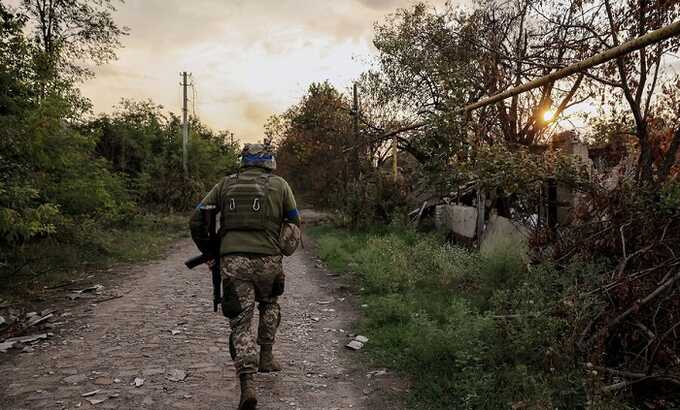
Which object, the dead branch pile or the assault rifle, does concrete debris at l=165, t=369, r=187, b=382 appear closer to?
the assault rifle

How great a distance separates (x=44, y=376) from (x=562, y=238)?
571 cm

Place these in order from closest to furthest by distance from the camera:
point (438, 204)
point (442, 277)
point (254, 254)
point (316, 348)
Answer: point (254, 254)
point (316, 348)
point (442, 277)
point (438, 204)

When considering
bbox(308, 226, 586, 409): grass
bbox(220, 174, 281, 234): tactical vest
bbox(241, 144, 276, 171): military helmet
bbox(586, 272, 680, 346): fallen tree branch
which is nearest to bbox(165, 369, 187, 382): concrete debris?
bbox(220, 174, 281, 234): tactical vest

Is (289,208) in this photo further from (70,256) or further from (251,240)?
(70,256)

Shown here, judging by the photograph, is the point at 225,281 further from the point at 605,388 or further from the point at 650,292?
the point at 650,292

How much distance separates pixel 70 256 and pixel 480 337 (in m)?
8.85

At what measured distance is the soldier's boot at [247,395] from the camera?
3.58 m

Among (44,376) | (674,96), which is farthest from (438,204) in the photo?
(44,376)

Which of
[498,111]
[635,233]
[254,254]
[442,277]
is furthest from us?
[498,111]

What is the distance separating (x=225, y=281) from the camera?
401cm

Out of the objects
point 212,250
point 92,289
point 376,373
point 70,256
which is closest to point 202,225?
point 212,250

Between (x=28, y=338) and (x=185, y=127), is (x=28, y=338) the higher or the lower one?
the lower one

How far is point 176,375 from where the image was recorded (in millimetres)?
4379

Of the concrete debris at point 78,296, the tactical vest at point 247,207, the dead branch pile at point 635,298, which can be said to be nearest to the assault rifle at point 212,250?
the tactical vest at point 247,207
